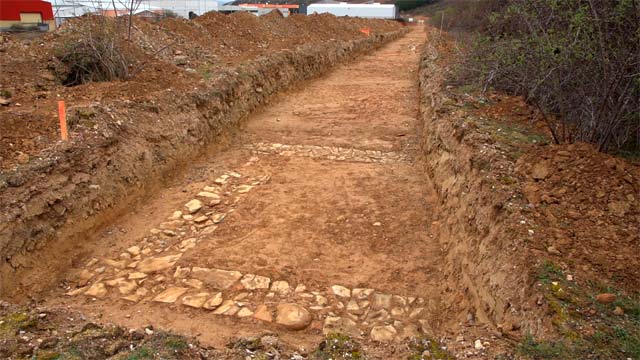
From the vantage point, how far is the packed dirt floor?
13.5 feet

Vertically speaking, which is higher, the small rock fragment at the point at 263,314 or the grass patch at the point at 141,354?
the grass patch at the point at 141,354

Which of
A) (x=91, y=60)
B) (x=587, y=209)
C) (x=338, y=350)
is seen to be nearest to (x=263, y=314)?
(x=338, y=350)

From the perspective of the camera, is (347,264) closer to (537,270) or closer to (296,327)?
(296,327)

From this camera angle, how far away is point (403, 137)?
895 cm

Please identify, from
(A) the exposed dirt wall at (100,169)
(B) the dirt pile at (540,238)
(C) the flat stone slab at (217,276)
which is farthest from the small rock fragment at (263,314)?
(A) the exposed dirt wall at (100,169)

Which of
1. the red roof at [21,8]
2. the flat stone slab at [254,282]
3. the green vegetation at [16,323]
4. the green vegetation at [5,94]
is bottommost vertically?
the flat stone slab at [254,282]

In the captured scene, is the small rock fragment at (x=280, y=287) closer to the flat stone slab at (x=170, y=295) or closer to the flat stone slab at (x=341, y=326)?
the flat stone slab at (x=341, y=326)

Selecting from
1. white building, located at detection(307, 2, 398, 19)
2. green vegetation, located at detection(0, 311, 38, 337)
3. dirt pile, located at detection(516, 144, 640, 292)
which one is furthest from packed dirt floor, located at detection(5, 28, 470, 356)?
white building, located at detection(307, 2, 398, 19)

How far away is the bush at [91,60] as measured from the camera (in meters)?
8.02

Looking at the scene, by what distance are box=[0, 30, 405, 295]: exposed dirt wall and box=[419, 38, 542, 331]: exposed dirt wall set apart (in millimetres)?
3990

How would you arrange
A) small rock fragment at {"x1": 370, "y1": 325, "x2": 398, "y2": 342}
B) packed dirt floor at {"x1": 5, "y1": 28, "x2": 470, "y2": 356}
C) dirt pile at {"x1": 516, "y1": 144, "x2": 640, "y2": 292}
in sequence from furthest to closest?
packed dirt floor at {"x1": 5, "y1": 28, "x2": 470, "y2": 356} < small rock fragment at {"x1": 370, "y1": 325, "x2": 398, "y2": 342} < dirt pile at {"x1": 516, "y1": 144, "x2": 640, "y2": 292}

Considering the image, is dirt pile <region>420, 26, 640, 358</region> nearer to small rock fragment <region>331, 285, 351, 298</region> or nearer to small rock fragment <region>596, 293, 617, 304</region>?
small rock fragment <region>596, 293, 617, 304</region>

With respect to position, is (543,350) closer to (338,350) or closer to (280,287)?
(338,350)

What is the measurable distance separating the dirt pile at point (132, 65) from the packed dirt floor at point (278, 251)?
1445mm
